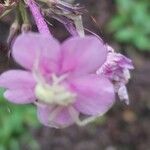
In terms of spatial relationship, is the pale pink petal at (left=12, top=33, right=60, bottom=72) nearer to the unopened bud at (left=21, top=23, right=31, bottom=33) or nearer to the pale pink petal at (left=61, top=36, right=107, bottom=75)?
the pale pink petal at (left=61, top=36, right=107, bottom=75)

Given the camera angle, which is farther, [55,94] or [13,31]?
[13,31]

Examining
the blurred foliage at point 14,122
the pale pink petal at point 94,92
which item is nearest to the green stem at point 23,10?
the pale pink petal at point 94,92

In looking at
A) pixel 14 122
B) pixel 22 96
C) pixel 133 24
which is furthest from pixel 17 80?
pixel 133 24

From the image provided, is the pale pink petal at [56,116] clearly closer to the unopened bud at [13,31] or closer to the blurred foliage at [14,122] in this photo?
the unopened bud at [13,31]

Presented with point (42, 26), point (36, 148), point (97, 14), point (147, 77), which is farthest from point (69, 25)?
point (97, 14)

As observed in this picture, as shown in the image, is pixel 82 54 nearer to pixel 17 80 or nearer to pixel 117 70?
pixel 17 80

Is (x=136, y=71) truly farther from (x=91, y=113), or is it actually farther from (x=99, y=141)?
(x=91, y=113)
